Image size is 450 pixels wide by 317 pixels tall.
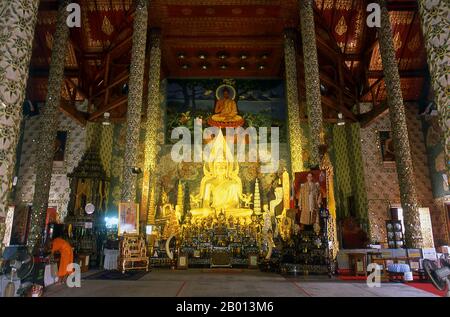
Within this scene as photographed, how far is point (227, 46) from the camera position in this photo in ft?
52.1

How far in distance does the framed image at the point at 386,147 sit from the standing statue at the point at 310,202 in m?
9.49

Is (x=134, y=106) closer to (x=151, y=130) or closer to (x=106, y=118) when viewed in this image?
(x=151, y=130)

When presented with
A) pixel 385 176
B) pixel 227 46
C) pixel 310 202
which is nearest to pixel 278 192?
pixel 385 176

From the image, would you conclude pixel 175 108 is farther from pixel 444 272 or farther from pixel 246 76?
pixel 444 272

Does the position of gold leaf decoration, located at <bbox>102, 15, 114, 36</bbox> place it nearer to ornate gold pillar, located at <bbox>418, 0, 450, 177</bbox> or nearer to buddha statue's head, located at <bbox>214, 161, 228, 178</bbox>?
buddha statue's head, located at <bbox>214, 161, 228, 178</bbox>

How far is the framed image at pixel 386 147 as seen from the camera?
16.1 m

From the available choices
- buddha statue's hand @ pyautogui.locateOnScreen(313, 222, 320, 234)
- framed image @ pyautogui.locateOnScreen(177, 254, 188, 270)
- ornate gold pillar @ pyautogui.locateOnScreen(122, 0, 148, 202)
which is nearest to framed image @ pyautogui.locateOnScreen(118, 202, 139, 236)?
ornate gold pillar @ pyautogui.locateOnScreen(122, 0, 148, 202)

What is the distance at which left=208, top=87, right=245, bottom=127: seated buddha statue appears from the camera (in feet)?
56.8

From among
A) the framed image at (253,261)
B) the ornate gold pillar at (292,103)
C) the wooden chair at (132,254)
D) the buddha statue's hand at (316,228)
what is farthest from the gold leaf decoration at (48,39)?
the buddha statue's hand at (316,228)

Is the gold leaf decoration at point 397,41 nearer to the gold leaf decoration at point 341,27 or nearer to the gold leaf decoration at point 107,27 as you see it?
the gold leaf decoration at point 341,27

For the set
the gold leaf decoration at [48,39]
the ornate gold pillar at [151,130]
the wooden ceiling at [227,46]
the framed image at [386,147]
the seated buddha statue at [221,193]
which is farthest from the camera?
the framed image at [386,147]

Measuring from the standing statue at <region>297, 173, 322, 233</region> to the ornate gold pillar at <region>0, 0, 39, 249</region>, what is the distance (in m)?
6.61

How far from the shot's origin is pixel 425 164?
→ 15828mm
